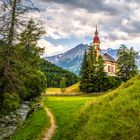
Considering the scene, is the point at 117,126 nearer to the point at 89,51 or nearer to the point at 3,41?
the point at 3,41

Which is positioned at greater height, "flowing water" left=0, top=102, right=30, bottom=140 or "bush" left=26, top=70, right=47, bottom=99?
"bush" left=26, top=70, right=47, bottom=99

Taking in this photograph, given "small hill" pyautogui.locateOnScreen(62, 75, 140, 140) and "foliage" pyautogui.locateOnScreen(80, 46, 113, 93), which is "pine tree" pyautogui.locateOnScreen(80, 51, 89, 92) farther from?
"small hill" pyautogui.locateOnScreen(62, 75, 140, 140)

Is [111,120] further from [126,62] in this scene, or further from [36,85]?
[126,62]

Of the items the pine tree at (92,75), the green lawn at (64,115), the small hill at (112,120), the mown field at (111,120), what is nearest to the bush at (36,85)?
the green lawn at (64,115)

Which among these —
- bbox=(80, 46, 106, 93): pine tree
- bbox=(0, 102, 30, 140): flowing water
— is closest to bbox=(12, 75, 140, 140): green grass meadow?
bbox=(0, 102, 30, 140): flowing water

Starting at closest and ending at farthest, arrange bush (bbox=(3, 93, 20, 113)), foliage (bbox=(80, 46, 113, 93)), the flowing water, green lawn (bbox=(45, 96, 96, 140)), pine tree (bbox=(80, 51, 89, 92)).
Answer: green lawn (bbox=(45, 96, 96, 140))
the flowing water
bush (bbox=(3, 93, 20, 113))
foliage (bbox=(80, 46, 113, 93))
pine tree (bbox=(80, 51, 89, 92))

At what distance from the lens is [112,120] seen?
21.1 meters

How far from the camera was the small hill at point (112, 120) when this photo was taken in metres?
19.3

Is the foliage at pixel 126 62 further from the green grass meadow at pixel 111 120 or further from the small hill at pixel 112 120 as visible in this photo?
the small hill at pixel 112 120

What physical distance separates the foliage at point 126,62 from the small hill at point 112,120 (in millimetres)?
88554

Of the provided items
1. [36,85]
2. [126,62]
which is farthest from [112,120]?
[126,62]

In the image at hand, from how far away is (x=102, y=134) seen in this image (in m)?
20.2

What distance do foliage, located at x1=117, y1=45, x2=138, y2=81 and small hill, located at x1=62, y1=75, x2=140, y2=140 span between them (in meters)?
88.6

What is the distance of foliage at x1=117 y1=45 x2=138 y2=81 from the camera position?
374ft
